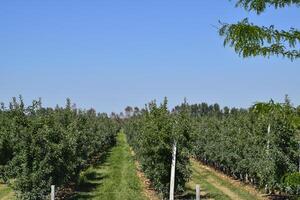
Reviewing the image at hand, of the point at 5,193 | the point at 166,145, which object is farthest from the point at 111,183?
the point at 166,145

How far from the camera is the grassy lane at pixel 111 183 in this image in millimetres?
24422

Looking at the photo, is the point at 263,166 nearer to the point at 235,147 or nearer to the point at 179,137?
the point at 179,137

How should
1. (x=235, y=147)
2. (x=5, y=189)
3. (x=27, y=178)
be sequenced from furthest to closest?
(x=235, y=147)
(x=5, y=189)
(x=27, y=178)

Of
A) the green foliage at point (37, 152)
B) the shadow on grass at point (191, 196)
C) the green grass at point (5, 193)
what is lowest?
the green grass at point (5, 193)

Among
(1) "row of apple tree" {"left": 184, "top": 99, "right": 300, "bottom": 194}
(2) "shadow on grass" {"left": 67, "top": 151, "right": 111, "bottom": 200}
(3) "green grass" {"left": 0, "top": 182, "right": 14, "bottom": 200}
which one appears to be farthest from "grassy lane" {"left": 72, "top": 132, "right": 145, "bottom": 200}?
(1) "row of apple tree" {"left": 184, "top": 99, "right": 300, "bottom": 194}

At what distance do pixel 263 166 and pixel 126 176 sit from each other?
11.7 metres

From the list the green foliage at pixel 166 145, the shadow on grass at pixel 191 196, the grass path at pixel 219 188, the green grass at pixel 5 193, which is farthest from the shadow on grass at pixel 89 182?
the grass path at pixel 219 188

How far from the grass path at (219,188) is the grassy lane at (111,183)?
2.85 meters

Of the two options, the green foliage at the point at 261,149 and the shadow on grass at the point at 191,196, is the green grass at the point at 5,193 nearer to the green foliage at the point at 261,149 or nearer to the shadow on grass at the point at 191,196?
the shadow on grass at the point at 191,196

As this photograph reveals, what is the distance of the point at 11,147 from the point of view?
903 inches

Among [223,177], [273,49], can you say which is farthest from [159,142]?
[273,49]

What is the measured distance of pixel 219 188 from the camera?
2806 cm

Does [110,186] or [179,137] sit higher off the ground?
[179,137]

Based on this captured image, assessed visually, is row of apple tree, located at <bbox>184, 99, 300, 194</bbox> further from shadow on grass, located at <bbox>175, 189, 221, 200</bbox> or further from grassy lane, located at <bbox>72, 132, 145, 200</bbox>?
grassy lane, located at <bbox>72, 132, 145, 200</bbox>
